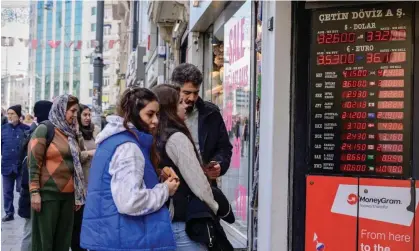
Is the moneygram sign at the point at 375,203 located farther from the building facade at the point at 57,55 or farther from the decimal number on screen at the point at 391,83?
the building facade at the point at 57,55

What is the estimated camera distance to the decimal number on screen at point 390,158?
356 centimetres

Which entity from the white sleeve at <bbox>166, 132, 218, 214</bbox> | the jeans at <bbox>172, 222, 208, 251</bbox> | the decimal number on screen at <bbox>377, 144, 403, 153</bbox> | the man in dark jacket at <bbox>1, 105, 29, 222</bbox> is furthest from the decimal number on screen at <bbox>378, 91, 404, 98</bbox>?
the man in dark jacket at <bbox>1, 105, 29, 222</bbox>

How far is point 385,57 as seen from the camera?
142 inches

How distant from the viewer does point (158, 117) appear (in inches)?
120

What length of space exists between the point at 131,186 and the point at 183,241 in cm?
59

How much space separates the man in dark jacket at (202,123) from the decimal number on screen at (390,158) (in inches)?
42.7

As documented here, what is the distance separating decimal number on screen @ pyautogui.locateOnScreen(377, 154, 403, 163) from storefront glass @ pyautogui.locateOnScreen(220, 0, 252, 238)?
2464 millimetres

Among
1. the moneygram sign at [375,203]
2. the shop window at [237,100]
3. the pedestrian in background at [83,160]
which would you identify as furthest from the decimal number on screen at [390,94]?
the pedestrian in background at [83,160]

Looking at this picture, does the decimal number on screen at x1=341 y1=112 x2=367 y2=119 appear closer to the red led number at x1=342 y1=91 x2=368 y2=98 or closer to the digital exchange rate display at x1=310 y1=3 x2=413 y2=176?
the digital exchange rate display at x1=310 y1=3 x2=413 y2=176

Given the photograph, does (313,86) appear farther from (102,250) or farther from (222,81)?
(222,81)

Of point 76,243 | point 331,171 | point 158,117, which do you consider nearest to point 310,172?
point 331,171

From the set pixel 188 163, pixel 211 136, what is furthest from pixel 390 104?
pixel 188 163

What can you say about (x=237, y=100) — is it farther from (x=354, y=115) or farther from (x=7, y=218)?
(x=7, y=218)

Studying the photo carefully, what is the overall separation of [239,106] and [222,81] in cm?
115
